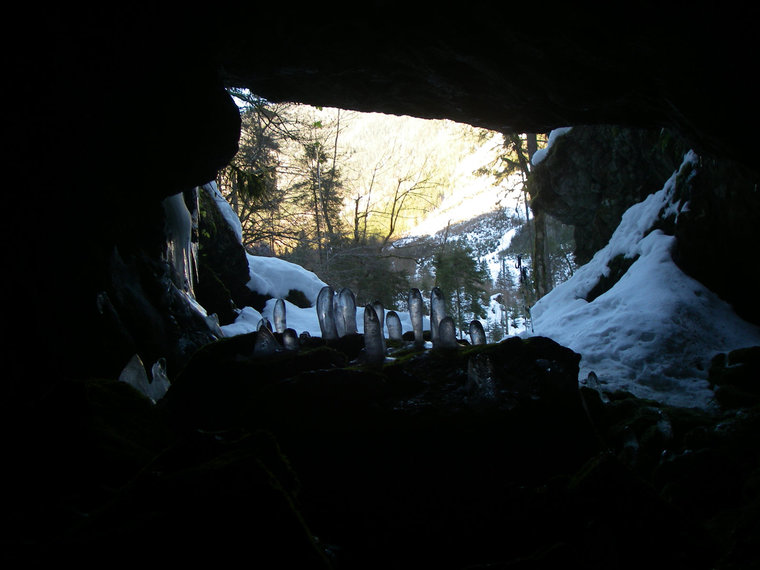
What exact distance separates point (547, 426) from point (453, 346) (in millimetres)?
1120

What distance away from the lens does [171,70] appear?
4.80 metres

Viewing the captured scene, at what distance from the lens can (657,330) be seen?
8.46 meters

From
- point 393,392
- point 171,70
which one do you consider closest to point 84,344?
point 171,70

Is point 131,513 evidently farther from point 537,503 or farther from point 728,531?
point 728,531

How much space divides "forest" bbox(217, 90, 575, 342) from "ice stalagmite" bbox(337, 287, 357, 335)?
12755 mm

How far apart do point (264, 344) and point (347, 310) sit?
3.40ft

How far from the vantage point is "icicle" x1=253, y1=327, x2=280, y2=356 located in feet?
14.6

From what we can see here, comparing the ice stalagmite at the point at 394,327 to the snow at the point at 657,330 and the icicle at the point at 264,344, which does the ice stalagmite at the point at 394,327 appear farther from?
the snow at the point at 657,330

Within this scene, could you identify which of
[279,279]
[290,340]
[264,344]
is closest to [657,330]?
[290,340]

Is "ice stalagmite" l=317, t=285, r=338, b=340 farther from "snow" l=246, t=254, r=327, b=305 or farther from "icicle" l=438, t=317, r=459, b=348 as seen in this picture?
"snow" l=246, t=254, r=327, b=305

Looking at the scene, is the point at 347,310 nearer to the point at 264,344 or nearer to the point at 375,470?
the point at 264,344

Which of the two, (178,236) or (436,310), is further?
(178,236)

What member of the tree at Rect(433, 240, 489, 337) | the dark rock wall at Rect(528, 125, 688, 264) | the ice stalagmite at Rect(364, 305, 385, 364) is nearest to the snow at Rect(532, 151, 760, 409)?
the dark rock wall at Rect(528, 125, 688, 264)

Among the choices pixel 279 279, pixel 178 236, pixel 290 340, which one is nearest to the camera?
pixel 290 340
